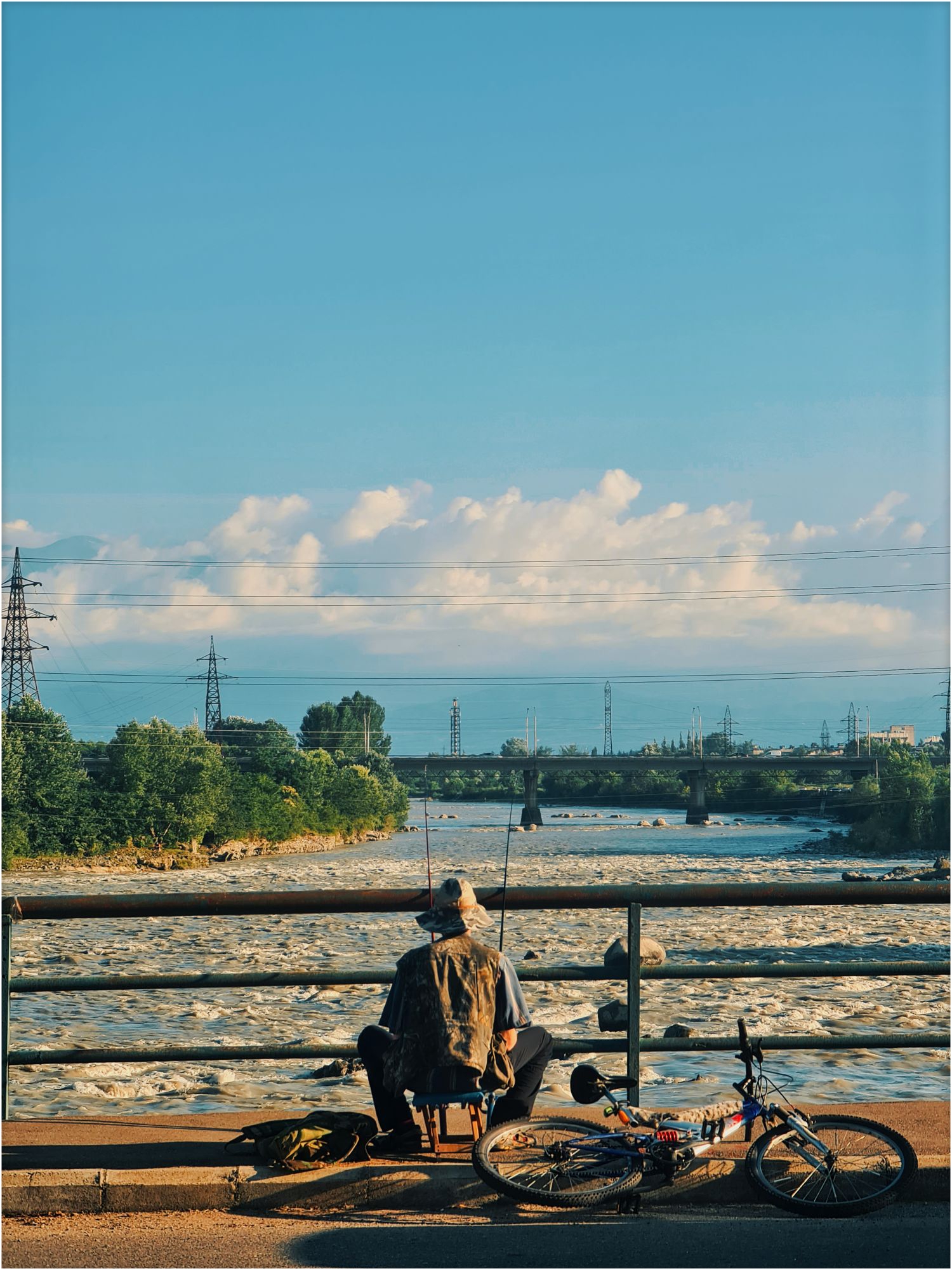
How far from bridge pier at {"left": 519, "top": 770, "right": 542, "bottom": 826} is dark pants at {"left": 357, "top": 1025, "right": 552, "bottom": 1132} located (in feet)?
394

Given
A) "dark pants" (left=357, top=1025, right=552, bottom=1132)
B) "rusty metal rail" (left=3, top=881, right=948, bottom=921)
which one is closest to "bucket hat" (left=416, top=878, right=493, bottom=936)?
"rusty metal rail" (left=3, top=881, right=948, bottom=921)

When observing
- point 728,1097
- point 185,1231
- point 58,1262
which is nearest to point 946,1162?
point 185,1231

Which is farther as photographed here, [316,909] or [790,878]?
[790,878]

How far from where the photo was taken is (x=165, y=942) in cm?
3850

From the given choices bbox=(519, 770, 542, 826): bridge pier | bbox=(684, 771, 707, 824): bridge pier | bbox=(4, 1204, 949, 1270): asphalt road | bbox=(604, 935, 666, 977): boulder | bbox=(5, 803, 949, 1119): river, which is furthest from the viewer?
bbox=(519, 770, 542, 826): bridge pier

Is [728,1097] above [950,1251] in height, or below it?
below

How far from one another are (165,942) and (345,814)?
72905 millimetres

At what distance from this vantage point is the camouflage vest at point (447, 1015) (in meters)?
5.65

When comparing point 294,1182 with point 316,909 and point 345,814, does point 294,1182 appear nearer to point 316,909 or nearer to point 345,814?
point 316,909

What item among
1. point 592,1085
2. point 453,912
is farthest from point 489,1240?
point 453,912

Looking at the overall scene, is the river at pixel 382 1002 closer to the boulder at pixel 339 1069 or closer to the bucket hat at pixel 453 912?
the boulder at pixel 339 1069

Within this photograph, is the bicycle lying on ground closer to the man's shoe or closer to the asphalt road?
the asphalt road

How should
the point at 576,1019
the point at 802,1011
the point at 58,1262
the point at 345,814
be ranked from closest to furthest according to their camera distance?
the point at 58,1262
the point at 576,1019
the point at 802,1011
the point at 345,814

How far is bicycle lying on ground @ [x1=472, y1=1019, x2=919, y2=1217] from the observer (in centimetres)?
551
